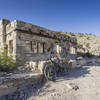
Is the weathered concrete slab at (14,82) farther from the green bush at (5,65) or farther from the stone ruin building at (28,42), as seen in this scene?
the green bush at (5,65)

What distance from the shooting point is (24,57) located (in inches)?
211

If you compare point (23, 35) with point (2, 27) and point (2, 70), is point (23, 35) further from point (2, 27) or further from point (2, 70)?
point (2, 70)

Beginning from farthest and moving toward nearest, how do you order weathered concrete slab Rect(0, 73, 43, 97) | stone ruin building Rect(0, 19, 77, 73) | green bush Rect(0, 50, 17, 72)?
stone ruin building Rect(0, 19, 77, 73) → green bush Rect(0, 50, 17, 72) → weathered concrete slab Rect(0, 73, 43, 97)

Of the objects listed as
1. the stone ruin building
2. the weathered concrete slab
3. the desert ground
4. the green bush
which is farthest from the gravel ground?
the green bush

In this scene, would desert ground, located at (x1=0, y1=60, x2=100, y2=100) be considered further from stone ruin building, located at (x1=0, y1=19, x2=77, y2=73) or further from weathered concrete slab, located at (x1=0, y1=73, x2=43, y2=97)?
stone ruin building, located at (x1=0, y1=19, x2=77, y2=73)

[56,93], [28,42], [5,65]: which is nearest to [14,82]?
[5,65]

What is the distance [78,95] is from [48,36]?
16.8 feet

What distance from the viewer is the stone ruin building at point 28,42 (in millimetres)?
5039

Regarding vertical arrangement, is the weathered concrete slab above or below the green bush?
below

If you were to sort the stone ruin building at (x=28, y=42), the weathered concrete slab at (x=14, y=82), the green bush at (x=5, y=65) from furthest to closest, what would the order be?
the stone ruin building at (x=28, y=42)
the green bush at (x=5, y=65)
the weathered concrete slab at (x=14, y=82)

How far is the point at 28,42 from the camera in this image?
18.6 feet

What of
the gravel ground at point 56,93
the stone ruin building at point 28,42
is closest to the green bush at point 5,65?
the stone ruin building at point 28,42

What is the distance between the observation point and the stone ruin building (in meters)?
5.04

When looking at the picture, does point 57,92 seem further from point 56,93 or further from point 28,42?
point 28,42
